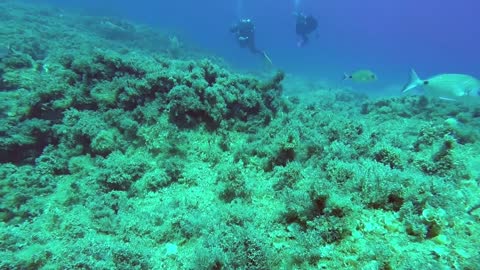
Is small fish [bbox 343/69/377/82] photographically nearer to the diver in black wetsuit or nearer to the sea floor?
the sea floor

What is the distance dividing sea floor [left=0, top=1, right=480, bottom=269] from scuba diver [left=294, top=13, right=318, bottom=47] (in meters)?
14.9

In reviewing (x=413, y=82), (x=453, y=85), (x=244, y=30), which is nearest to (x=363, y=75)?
(x=413, y=82)

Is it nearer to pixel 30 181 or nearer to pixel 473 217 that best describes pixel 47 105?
pixel 30 181

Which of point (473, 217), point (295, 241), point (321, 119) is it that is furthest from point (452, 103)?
point (295, 241)

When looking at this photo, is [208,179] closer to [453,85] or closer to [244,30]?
[453,85]

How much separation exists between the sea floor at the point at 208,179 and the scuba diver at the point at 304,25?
14.9 m

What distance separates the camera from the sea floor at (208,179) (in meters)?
3.63

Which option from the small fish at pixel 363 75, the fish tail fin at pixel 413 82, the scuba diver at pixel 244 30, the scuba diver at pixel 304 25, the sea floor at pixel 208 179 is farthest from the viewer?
the scuba diver at pixel 304 25

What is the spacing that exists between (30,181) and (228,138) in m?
3.79

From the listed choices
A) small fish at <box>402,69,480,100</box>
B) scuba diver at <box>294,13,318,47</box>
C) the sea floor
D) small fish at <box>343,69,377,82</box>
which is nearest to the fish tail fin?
small fish at <box>402,69,480,100</box>

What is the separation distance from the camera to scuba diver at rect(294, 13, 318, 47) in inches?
874

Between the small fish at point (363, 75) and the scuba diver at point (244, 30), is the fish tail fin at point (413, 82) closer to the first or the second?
the small fish at point (363, 75)

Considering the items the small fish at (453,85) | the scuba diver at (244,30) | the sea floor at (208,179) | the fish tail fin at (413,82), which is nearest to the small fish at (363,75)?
the fish tail fin at (413,82)

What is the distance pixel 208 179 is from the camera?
18.5 feet
